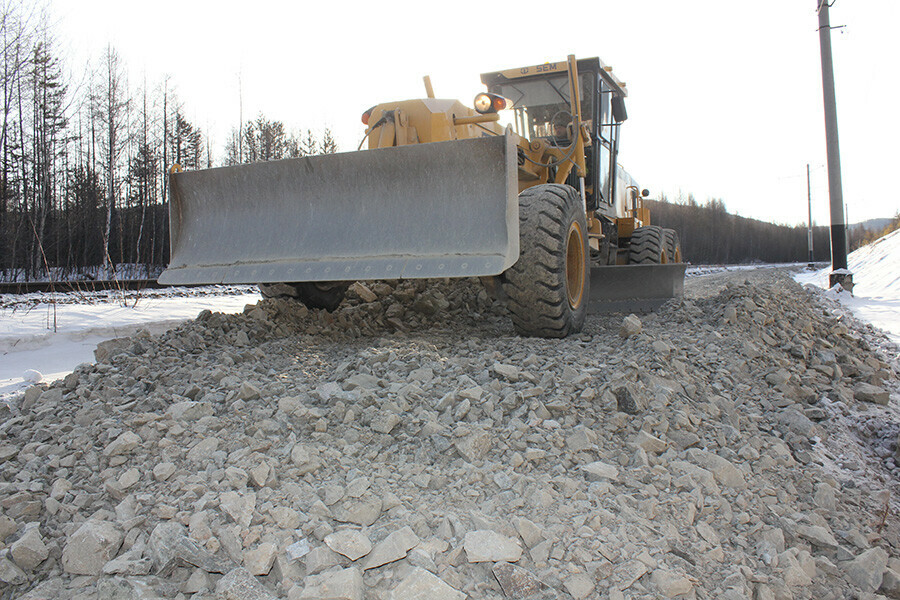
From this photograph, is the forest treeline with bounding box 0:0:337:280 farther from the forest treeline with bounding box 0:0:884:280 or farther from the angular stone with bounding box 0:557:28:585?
the angular stone with bounding box 0:557:28:585

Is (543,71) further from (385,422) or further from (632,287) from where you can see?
(385,422)

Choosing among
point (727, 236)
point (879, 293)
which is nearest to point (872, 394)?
point (879, 293)

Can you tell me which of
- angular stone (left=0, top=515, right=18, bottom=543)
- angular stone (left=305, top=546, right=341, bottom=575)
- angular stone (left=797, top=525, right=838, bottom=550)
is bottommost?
angular stone (left=797, top=525, right=838, bottom=550)

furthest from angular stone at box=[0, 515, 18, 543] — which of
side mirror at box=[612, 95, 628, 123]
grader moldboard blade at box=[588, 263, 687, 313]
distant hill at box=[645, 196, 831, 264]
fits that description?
distant hill at box=[645, 196, 831, 264]

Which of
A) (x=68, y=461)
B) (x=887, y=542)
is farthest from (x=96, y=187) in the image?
(x=887, y=542)

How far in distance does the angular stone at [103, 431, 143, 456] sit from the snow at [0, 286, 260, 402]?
200cm

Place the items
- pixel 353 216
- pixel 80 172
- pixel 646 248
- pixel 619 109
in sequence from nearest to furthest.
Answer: pixel 353 216
pixel 619 109
pixel 646 248
pixel 80 172

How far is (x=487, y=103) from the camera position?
167 inches

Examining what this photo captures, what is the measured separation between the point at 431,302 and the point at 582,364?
2266 millimetres

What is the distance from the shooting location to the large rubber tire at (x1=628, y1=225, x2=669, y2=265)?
738 centimetres

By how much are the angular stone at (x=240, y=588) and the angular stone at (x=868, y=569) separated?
195 cm

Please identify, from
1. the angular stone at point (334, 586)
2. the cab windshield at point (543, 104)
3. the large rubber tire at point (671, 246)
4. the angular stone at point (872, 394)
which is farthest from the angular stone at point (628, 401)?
the large rubber tire at point (671, 246)

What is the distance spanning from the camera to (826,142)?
1058 centimetres

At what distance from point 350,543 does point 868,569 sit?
1.80m
